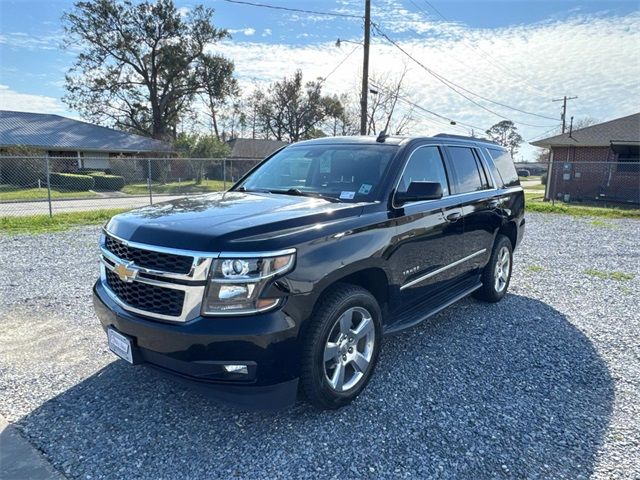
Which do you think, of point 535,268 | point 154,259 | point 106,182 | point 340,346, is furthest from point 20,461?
point 106,182

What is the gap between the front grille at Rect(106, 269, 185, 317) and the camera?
2469mm

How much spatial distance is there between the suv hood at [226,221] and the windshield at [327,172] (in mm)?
259

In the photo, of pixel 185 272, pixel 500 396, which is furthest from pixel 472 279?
pixel 185 272

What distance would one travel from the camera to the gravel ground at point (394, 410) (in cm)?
246

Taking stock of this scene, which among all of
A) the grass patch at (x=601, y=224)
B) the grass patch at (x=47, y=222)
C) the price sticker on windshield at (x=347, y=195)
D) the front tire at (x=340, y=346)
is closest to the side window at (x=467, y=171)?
the price sticker on windshield at (x=347, y=195)

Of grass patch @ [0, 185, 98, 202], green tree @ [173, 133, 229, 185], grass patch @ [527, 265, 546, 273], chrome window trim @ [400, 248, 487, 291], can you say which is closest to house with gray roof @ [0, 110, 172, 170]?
green tree @ [173, 133, 229, 185]

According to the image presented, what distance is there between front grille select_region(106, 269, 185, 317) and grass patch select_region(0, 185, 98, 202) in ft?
67.3

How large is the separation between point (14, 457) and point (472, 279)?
14.1 feet

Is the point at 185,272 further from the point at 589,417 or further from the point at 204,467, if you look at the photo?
the point at 589,417

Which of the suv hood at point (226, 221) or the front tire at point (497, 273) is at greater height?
the suv hood at point (226, 221)

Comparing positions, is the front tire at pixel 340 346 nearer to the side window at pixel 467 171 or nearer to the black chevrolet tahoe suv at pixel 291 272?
the black chevrolet tahoe suv at pixel 291 272

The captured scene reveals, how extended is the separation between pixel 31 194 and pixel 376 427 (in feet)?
78.6

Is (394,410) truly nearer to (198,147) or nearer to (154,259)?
(154,259)

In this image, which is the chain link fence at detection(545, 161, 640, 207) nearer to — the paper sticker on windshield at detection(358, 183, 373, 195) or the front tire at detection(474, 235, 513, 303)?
the front tire at detection(474, 235, 513, 303)
